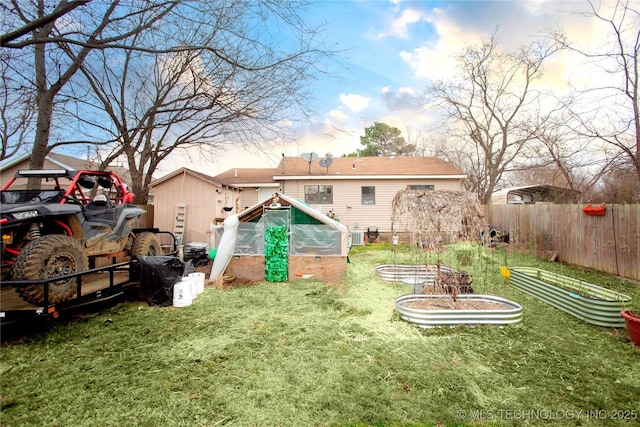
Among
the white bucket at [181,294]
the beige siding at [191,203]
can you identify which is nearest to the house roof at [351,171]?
the beige siding at [191,203]

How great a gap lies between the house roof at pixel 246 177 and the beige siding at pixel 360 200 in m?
1.84

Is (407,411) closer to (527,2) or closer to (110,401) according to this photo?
(110,401)

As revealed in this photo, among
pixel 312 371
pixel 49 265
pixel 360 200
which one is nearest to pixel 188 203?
pixel 49 265

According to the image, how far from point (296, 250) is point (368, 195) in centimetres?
860

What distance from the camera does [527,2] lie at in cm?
775

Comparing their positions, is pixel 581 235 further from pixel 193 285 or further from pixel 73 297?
pixel 73 297

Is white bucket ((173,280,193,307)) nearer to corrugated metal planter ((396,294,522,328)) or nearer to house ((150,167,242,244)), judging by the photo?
corrugated metal planter ((396,294,522,328))

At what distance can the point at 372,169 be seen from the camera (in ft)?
53.3

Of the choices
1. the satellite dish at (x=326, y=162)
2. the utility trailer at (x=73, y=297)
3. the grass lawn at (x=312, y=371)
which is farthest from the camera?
the satellite dish at (x=326, y=162)

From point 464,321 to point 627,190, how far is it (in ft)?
42.2

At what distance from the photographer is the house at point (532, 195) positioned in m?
16.7

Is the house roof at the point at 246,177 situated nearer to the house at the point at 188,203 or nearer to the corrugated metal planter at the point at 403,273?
the house at the point at 188,203

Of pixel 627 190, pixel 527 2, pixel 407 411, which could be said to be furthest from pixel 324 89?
pixel 627 190

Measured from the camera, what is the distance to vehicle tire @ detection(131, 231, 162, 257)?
21.6 feet
